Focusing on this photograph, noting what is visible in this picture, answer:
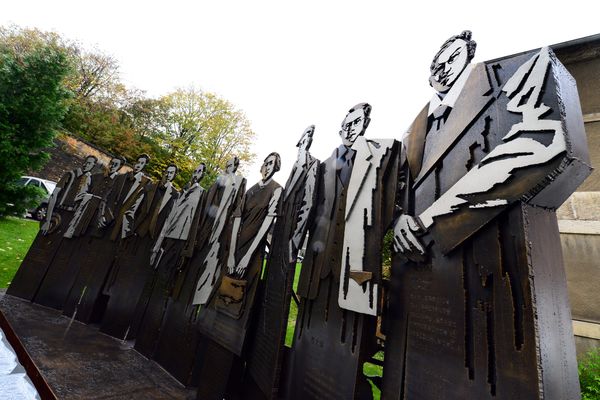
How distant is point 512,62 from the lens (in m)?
1.92

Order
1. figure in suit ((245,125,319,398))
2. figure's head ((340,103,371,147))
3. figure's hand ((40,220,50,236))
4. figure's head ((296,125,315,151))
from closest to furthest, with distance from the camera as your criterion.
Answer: figure in suit ((245,125,319,398)) < figure's head ((340,103,371,147)) < figure's head ((296,125,315,151)) < figure's hand ((40,220,50,236))

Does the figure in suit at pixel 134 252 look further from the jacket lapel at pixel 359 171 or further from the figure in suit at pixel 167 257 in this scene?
the jacket lapel at pixel 359 171

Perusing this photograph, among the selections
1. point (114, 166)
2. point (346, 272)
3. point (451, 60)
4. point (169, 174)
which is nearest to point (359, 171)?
point (346, 272)

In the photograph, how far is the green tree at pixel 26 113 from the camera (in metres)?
9.36

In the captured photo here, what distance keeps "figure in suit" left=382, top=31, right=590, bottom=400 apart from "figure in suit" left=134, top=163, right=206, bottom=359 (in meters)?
3.58

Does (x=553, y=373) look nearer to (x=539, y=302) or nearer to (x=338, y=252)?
(x=539, y=302)

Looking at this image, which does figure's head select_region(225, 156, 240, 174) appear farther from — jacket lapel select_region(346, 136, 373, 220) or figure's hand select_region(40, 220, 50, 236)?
figure's hand select_region(40, 220, 50, 236)

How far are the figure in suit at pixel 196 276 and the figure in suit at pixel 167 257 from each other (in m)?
0.14

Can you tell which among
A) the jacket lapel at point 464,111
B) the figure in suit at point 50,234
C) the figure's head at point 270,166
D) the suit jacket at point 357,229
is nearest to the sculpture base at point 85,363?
the figure in suit at point 50,234

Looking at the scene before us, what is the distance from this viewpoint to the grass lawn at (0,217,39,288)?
7.39 m

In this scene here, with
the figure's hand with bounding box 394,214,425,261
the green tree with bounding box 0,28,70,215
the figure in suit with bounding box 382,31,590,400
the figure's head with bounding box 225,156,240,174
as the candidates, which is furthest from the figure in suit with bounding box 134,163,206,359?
the green tree with bounding box 0,28,70,215

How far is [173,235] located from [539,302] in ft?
15.5

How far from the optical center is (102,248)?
6008 millimetres

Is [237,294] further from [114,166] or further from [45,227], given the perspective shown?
[45,227]
